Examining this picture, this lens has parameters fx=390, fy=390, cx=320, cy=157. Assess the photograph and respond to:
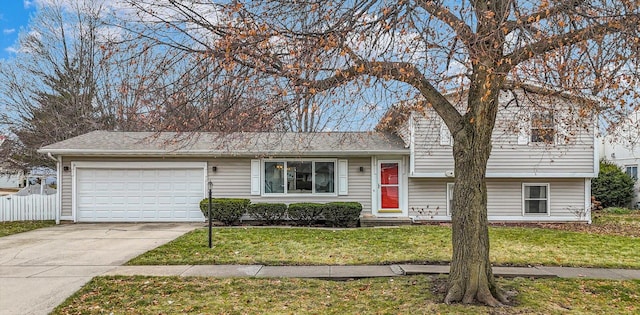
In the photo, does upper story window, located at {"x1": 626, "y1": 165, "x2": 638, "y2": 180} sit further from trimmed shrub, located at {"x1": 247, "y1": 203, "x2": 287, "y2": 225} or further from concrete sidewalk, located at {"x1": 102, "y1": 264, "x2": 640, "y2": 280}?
trimmed shrub, located at {"x1": 247, "y1": 203, "x2": 287, "y2": 225}

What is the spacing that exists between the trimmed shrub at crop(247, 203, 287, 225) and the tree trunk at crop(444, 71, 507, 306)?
774 centimetres

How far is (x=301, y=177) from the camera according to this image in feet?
43.0

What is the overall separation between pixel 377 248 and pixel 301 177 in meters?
5.42

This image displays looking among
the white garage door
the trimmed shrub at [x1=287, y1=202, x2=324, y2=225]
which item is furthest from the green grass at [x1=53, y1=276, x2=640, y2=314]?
the white garage door

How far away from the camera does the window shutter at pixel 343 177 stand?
12.9m

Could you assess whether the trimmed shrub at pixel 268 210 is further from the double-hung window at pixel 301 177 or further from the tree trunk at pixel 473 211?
the tree trunk at pixel 473 211

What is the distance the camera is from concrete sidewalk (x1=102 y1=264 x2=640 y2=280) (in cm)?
614

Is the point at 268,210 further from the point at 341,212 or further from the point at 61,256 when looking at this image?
the point at 61,256

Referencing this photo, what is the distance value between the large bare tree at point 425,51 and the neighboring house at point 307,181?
7.44m

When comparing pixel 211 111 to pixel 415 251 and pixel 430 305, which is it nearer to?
pixel 430 305

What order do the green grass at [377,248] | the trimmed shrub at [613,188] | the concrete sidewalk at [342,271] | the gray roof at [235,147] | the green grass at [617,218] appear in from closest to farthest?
the concrete sidewalk at [342,271], the green grass at [377,248], the gray roof at [235,147], the green grass at [617,218], the trimmed shrub at [613,188]

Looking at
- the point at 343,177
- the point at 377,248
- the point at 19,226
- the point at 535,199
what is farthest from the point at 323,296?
the point at 19,226

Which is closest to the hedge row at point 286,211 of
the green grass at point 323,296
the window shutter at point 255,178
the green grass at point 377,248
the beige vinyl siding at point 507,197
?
the window shutter at point 255,178

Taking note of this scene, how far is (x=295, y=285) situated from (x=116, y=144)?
996 centimetres
